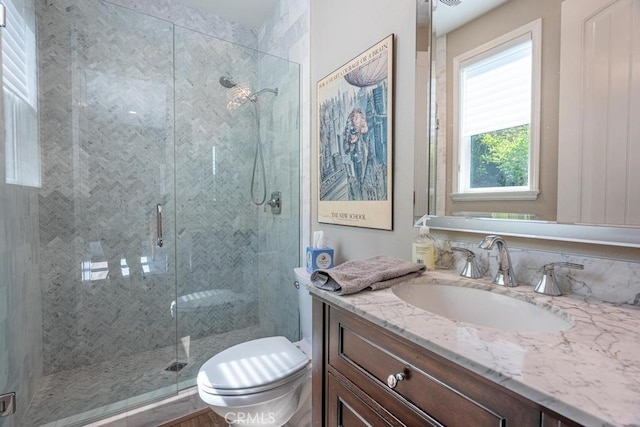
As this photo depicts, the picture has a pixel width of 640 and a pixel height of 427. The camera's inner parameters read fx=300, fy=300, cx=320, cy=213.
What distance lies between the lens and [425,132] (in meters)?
1.14

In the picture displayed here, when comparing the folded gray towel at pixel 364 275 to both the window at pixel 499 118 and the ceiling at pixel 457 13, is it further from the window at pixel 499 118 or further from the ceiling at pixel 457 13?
the ceiling at pixel 457 13

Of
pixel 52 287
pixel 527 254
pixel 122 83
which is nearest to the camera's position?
pixel 527 254

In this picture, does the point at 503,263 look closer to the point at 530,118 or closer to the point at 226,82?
the point at 530,118

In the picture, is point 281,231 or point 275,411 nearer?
point 275,411

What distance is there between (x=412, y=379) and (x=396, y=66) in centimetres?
115

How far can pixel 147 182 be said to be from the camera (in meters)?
2.07

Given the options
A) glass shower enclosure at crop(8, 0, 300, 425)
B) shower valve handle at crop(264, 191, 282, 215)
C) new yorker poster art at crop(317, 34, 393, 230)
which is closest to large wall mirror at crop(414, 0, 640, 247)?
new yorker poster art at crop(317, 34, 393, 230)

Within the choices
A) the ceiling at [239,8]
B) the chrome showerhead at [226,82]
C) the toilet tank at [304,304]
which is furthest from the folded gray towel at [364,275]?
the ceiling at [239,8]

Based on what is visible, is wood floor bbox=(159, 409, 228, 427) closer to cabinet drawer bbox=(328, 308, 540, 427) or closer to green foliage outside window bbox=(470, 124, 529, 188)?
cabinet drawer bbox=(328, 308, 540, 427)

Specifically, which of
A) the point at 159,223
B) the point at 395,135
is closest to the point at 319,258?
the point at 395,135

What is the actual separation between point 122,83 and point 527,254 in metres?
2.45

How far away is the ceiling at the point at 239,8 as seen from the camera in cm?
220

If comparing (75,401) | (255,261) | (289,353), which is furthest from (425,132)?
(75,401)

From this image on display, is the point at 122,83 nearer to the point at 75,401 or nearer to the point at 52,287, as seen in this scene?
the point at 52,287
